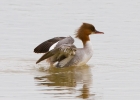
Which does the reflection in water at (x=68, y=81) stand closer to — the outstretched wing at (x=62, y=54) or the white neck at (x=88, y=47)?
the outstretched wing at (x=62, y=54)

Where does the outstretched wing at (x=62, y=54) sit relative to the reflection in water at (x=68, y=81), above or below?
above

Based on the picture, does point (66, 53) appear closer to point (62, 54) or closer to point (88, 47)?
point (62, 54)

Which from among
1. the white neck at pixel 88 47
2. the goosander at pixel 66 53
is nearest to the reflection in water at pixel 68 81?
the goosander at pixel 66 53

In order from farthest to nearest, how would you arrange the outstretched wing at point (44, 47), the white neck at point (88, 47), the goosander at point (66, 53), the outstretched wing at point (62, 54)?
the white neck at point (88, 47), the outstretched wing at point (44, 47), the goosander at point (66, 53), the outstretched wing at point (62, 54)

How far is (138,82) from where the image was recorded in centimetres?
1183

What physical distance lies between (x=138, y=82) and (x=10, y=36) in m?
5.48

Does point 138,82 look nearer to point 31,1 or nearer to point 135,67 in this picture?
point 135,67

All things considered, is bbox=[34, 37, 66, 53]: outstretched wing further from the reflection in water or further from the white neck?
the white neck

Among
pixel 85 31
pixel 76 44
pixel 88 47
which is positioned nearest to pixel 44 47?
pixel 88 47

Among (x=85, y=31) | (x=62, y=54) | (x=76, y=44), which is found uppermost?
(x=85, y=31)

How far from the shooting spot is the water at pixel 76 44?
11.1m

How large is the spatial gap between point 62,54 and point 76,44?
9.32 feet

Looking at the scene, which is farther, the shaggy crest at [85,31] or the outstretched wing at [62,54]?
the shaggy crest at [85,31]

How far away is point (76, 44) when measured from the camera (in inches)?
644
